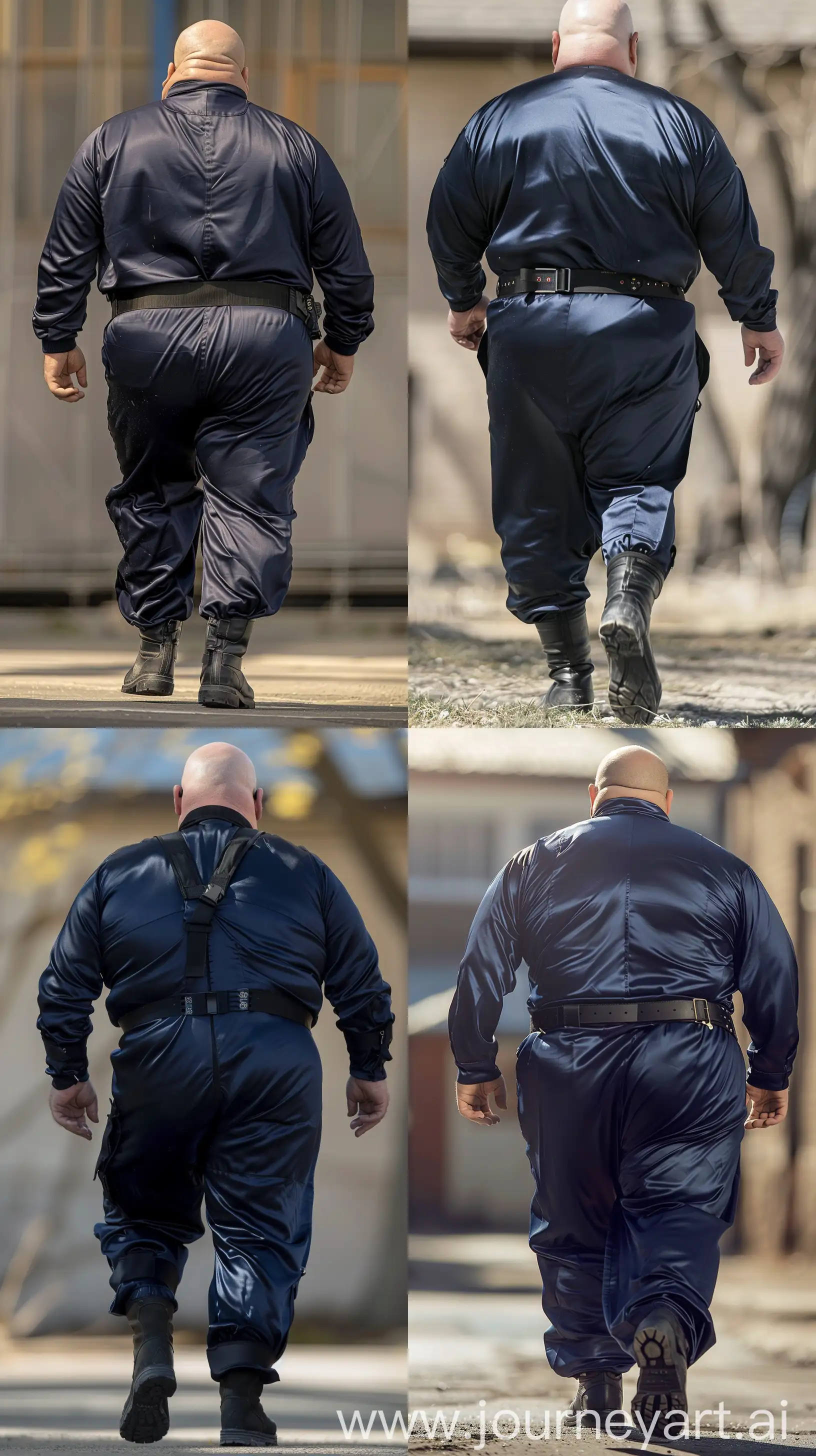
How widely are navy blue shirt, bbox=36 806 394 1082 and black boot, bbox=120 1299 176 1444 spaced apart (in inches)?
19.0

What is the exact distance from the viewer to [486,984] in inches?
146

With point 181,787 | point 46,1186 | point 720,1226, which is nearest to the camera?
point 720,1226

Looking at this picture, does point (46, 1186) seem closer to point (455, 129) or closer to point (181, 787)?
point (181, 787)

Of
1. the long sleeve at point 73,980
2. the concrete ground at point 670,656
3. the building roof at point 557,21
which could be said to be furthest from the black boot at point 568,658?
the building roof at point 557,21

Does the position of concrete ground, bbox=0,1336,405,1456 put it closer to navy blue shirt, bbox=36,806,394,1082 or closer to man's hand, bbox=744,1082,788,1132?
navy blue shirt, bbox=36,806,394,1082

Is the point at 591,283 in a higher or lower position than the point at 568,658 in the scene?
higher

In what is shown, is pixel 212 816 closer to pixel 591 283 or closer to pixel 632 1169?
pixel 632 1169

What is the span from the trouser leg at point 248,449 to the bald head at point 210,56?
51 centimetres

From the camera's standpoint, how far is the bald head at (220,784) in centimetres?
369

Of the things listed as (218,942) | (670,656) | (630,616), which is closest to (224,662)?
(218,942)

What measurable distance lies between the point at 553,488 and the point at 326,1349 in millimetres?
2115

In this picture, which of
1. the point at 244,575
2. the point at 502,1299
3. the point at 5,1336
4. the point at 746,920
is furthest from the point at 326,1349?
the point at 244,575

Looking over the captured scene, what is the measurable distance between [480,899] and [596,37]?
1.85 meters

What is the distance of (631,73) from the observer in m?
3.76
